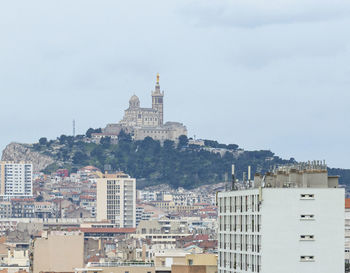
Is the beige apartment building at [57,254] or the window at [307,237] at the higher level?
the window at [307,237]

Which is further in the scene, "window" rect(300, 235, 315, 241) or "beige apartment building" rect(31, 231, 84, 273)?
"beige apartment building" rect(31, 231, 84, 273)

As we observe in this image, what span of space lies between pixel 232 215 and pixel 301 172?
→ 631cm

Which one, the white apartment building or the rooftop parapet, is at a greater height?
the rooftop parapet

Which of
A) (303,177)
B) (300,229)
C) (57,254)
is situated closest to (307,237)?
(300,229)

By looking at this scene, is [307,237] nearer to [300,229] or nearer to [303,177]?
[300,229]

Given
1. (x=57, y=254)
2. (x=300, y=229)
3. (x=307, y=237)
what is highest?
(x=300, y=229)

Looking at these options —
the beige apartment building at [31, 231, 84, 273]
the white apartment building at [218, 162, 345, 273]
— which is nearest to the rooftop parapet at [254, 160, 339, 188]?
the white apartment building at [218, 162, 345, 273]

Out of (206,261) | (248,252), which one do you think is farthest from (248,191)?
(206,261)

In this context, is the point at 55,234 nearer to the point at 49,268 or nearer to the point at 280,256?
the point at 49,268

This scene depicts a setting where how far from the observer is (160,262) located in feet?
454

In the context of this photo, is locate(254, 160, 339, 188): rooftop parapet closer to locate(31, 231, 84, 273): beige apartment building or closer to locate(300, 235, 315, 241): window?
locate(300, 235, 315, 241): window

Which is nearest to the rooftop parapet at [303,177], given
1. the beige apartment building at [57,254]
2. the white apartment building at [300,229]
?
the white apartment building at [300,229]

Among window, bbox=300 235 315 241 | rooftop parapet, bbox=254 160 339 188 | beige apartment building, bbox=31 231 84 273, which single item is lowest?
beige apartment building, bbox=31 231 84 273

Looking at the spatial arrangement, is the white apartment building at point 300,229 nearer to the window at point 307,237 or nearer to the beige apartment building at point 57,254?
the window at point 307,237
